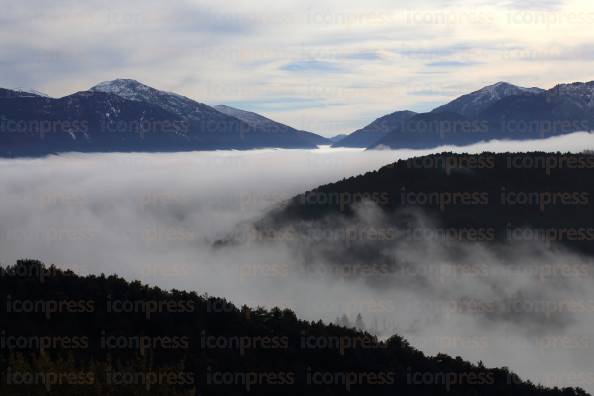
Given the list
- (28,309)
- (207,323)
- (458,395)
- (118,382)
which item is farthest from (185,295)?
(118,382)

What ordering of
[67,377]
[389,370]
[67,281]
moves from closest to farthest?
1. [67,377]
2. [389,370]
3. [67,281]

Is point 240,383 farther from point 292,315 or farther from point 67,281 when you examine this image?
point 67,281

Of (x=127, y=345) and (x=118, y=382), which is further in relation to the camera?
(x=127, y=345)

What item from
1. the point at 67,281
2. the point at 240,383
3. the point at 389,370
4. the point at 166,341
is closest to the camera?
the point at 240,383

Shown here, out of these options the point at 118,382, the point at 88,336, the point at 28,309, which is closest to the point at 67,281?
the point at 28,309

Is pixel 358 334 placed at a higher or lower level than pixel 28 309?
lower

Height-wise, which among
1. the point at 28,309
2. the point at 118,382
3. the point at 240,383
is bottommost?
the point at 240,383
